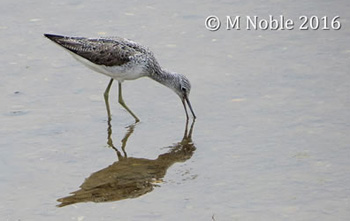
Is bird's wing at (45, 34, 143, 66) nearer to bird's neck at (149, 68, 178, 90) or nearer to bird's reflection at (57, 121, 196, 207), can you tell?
bird's neck at (149, 68, 178, 90)

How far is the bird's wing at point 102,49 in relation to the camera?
31.2 feet

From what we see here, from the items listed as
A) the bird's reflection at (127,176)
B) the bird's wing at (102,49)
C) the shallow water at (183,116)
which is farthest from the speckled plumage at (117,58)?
the bird's reflection at (127,176)

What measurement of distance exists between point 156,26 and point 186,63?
138cm

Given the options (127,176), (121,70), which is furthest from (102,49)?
(127,176)

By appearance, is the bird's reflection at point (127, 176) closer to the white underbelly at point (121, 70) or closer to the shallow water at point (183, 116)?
the shallow water at point (183, 116)

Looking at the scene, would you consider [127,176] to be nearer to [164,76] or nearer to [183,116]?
[183,116]

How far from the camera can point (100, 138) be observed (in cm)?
920

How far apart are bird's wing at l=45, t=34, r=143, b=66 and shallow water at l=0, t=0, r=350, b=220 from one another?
69 cm

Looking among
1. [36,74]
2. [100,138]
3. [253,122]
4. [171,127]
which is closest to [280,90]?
[253,122]

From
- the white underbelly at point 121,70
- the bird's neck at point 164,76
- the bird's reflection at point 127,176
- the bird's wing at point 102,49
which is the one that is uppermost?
the bird's wing at point 102,49

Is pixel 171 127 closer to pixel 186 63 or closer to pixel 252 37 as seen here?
pixel 186 63

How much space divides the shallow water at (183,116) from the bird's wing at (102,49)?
2.28ft

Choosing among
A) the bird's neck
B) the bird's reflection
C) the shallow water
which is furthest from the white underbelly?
the bird's reflection

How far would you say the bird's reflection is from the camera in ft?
25.7
